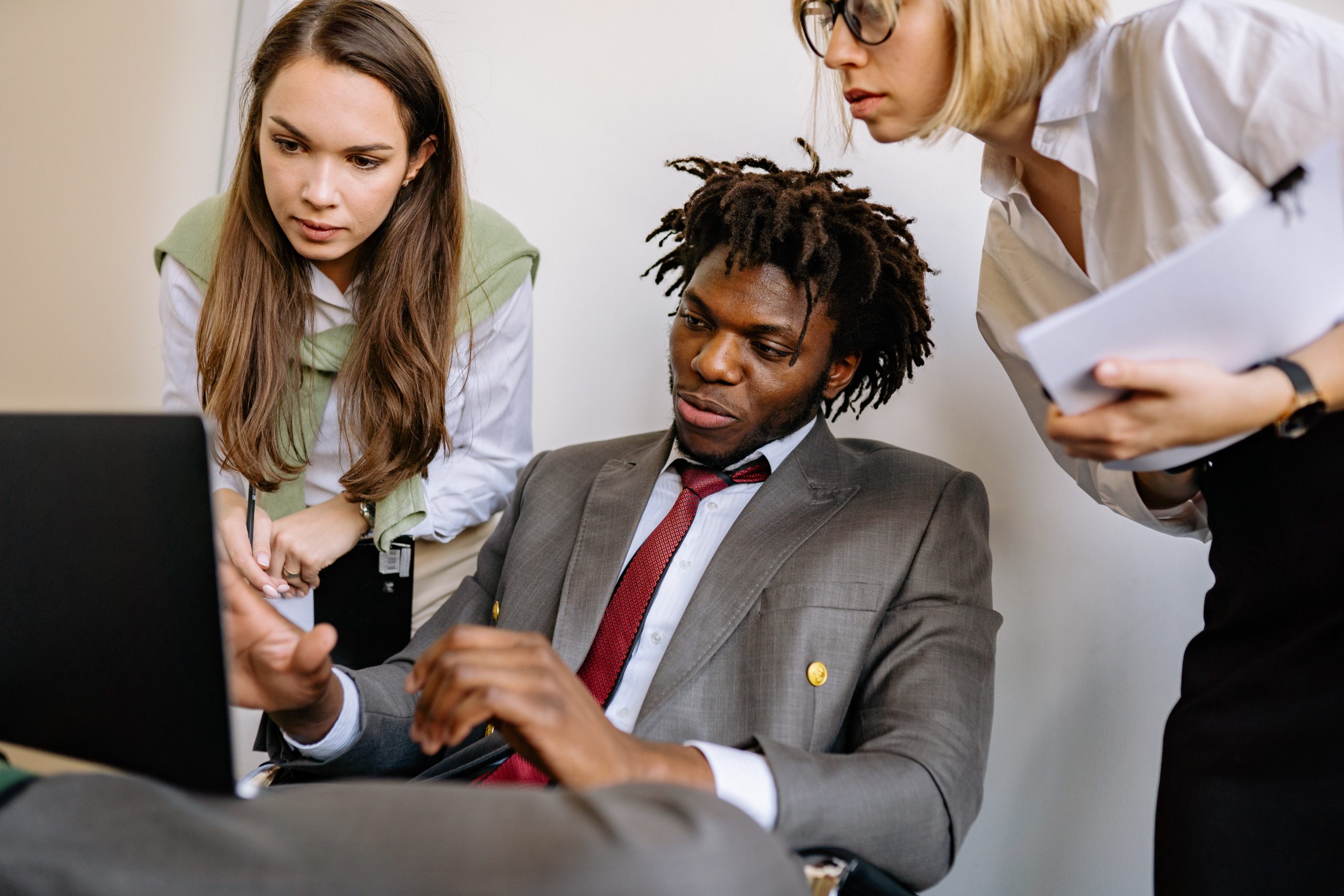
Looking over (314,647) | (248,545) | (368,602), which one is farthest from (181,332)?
(314,647)

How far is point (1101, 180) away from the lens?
1352 mm

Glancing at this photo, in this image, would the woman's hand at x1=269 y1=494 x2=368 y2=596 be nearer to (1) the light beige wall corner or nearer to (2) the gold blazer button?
(2) the gold blazer button

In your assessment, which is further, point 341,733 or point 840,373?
point 840,373

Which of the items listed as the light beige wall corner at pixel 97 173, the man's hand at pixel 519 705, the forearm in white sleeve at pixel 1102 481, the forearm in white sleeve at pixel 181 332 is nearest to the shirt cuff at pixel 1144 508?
the forearm in white sleeve at pixel 1102 481

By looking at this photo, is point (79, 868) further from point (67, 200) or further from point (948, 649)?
point (67, 200)

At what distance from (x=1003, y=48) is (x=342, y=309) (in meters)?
1.18

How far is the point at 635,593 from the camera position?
167 cm

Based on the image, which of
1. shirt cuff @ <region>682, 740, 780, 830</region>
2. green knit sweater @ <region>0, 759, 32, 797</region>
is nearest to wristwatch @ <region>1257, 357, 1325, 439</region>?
shirt cuff @ <region>682, 740, 780, 830</region>

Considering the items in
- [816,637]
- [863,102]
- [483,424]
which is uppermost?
[863,102]

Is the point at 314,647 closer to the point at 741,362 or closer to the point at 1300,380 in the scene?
the point at 741,362

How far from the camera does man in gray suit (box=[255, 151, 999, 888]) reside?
1.26 meters

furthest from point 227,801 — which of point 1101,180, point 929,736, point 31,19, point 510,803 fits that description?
point 31,19

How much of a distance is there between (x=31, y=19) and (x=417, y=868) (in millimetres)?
2963

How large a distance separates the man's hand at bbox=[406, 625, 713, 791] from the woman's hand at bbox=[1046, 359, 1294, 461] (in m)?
0.55
